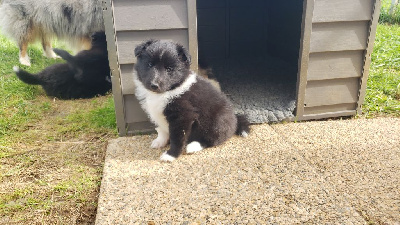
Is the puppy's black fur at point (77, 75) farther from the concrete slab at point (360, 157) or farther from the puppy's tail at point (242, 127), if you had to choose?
the concrete slab at point (360, 157)

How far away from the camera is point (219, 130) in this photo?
121 inches

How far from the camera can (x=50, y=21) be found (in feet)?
19.7

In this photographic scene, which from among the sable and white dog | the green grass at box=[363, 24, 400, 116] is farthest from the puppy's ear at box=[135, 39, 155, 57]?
the sable and white dog

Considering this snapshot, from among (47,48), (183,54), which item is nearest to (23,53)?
(47,48)

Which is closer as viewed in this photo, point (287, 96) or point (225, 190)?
point (225, 190)

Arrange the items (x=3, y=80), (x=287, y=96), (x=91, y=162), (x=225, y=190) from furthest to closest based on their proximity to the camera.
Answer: (x=3, y=80) < (x=287, y=96) < (x=91, y=162) < (x=225, y=190)

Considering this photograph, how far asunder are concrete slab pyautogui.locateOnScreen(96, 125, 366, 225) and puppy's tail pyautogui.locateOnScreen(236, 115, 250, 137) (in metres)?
0.22

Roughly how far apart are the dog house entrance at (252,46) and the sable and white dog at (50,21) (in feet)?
6.93

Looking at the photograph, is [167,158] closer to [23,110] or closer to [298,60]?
[298,60]

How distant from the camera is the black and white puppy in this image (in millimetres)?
2797

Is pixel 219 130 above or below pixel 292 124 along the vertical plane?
above

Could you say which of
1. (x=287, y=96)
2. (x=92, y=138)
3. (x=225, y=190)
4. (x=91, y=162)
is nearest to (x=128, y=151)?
(x=91, y=162)

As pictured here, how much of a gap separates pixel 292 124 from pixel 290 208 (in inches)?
69.6

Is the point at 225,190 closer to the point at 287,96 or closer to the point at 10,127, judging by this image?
the point at 287,96
